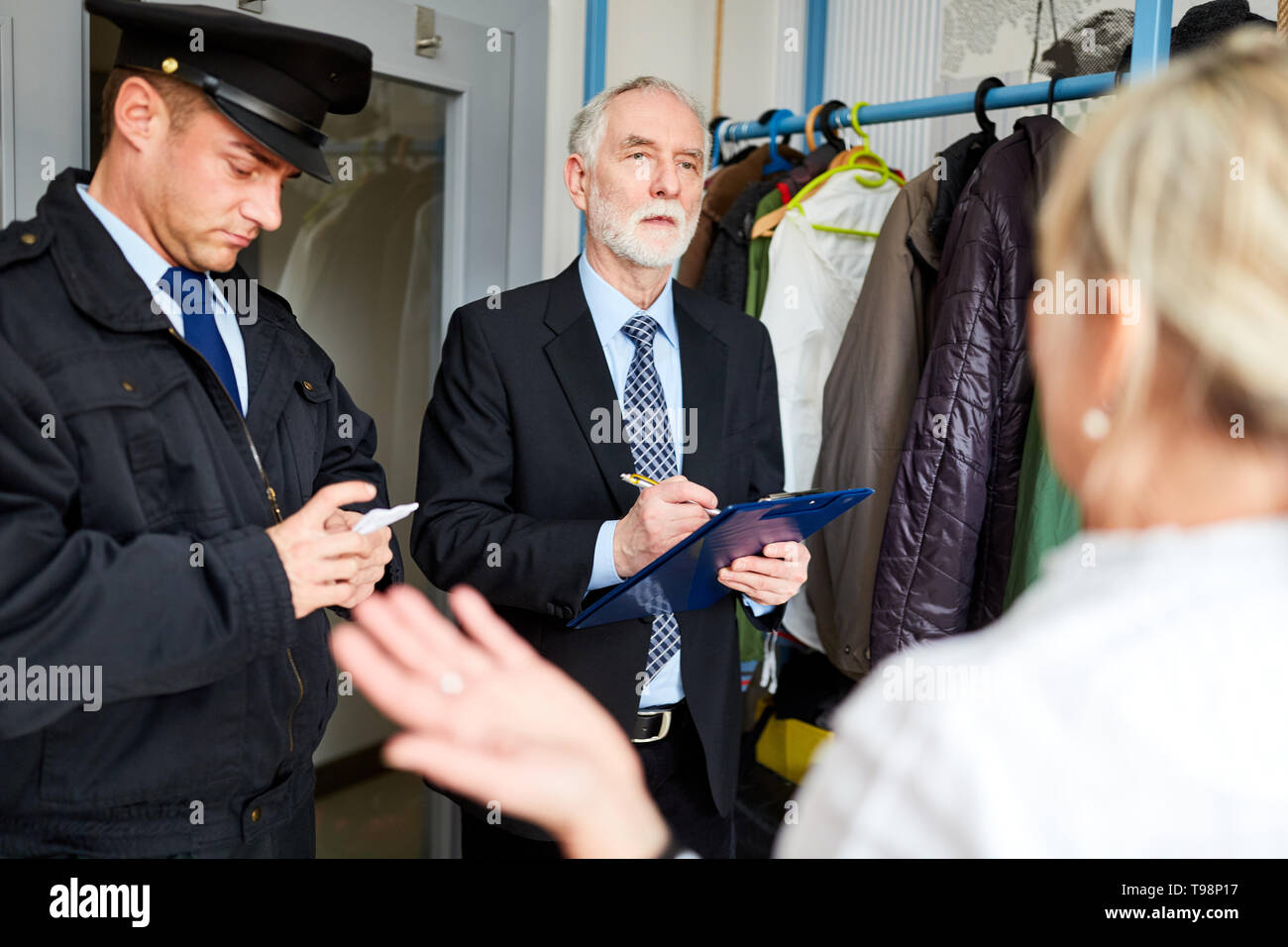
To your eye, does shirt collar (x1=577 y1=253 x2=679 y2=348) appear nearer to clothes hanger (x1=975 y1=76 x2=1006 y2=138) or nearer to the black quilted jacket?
the black quilted jacket

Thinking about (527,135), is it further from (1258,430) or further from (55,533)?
(1258,430)

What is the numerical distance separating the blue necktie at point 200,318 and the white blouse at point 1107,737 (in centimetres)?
88

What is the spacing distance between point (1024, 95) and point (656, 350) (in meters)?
0.90

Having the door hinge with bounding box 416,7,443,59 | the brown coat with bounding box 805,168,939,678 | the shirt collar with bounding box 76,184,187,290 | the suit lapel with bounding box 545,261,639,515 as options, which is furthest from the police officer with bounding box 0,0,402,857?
the brown coat with bounding box 805,168,939,678

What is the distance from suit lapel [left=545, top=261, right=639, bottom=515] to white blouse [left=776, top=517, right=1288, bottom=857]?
1.04 metres

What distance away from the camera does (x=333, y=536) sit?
3.29ft

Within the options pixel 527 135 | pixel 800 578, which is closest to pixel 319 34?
pixel 800 578

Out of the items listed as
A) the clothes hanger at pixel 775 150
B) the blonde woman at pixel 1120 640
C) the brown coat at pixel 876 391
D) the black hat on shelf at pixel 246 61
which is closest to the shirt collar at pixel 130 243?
the black hat on shelf at pixel 246 61

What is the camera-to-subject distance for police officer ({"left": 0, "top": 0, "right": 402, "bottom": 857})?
931 mm

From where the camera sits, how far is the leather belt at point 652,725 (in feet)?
5.20

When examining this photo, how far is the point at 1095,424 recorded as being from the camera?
61 cm

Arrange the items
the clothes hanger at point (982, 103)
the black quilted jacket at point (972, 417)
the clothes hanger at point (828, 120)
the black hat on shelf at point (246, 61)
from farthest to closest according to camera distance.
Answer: the clothes hanger at point (828, 120)
the clothes hanger at point (982, 103)
the black quilted jacket at point (972, 417)
the black hat on shelf at point (246, 61)

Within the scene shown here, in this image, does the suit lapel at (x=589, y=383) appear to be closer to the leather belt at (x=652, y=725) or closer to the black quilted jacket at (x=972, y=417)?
the leather belt at (x=652, y=725)

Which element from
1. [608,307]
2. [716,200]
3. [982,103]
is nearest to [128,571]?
[608,307]
